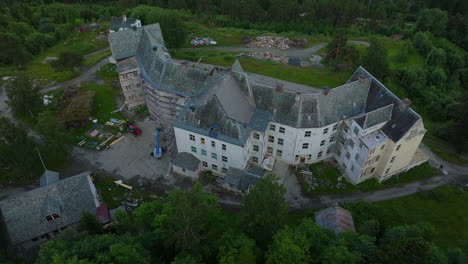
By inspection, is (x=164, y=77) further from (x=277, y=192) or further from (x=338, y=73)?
(x=338, y=73)

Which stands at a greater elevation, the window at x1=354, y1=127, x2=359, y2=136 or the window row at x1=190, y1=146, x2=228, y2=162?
the window at x1=354, y1=127, x2=359, y2=136

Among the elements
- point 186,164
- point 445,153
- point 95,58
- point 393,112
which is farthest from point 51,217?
point 445,153

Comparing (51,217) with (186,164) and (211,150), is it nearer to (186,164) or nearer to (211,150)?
(186,164)

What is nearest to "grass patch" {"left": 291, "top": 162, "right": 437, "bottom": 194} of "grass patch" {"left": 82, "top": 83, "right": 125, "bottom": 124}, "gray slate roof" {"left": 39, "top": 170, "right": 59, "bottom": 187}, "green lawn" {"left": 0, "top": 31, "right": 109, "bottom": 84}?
"gray slate roof" {"left": 39, "top": 170, "right": 59, "bottom": 187}

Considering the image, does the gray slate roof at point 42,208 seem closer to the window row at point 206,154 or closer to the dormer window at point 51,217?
the dormer window at point 51,217

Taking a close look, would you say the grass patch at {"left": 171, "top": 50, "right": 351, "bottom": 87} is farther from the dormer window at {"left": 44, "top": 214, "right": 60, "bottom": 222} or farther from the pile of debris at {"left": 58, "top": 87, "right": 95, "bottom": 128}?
the dormer window at {"left": 44, "top": 214, "right": 60, "bottom": 222}
